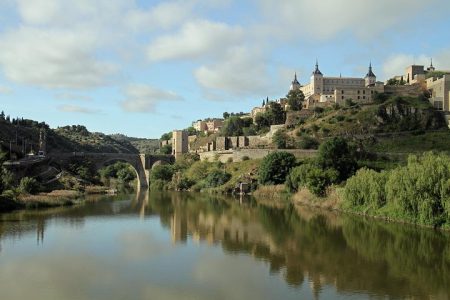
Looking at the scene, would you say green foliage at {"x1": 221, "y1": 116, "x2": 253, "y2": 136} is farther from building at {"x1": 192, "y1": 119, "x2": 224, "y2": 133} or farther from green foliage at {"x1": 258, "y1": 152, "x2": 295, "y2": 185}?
green foliage at {"x1": 258, "y1": 152, "x2": 295, "y2": 185}

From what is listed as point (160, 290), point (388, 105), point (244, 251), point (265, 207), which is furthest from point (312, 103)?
point (160, 290)

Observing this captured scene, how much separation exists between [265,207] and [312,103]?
172 feet

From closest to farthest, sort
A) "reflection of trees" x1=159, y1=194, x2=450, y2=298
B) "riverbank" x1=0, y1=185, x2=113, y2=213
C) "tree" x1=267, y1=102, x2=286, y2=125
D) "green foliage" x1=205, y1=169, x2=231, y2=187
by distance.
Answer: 1. "reflection of trees" x1=159, y1=194, x2=450, y2=298
2. "riverbank" x1=0, y1=185, x2=113, y2=213
3. "green foliage" x1=205, y1=169, x2=231, y2=187
4. "tree" x1=267, y1=102, x2=286, y2=125

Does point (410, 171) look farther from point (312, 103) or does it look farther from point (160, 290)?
point (312, 103)

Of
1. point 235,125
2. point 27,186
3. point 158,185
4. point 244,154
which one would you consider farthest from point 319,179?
point 235,125

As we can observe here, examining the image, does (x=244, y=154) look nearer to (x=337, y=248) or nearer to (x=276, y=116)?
(x=276, y=116)

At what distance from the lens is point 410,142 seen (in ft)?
256

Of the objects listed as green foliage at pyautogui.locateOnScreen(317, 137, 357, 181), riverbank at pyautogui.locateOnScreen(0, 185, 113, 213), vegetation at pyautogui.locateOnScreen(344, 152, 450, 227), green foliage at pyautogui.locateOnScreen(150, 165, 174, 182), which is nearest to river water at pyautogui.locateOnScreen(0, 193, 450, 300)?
vegetation at pyautogui.locateOnScreen(344, 152, 450, 227)

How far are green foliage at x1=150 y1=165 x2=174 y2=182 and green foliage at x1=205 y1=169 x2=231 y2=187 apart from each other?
12.5 metres

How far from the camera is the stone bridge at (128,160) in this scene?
269ft

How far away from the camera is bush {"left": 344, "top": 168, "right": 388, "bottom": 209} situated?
4131cm

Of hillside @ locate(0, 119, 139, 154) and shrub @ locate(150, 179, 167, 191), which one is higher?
hillside @ locate(0, 119, 139, 154)

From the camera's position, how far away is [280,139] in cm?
8300

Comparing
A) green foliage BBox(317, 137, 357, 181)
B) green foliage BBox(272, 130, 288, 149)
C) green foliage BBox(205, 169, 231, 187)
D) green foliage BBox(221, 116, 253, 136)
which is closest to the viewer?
green foliage BBox(317, 137, 357, 181)
